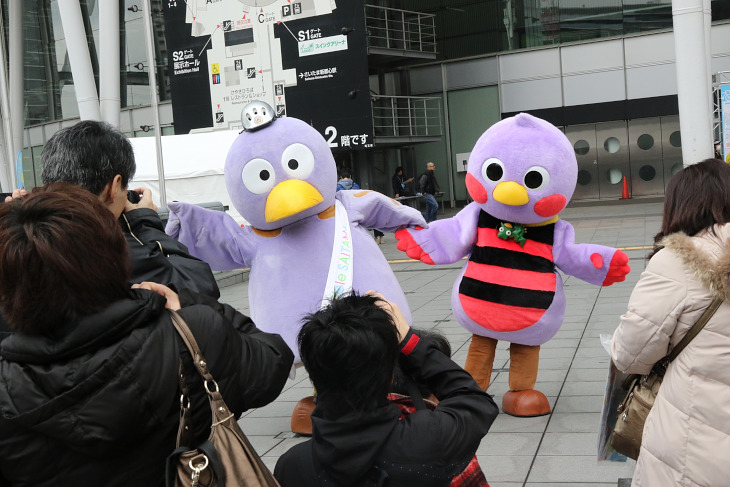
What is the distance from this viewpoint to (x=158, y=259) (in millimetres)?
2545

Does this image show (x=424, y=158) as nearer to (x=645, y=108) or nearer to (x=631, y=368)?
(x=645, y=108)

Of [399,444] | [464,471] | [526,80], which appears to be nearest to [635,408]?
[464,471]

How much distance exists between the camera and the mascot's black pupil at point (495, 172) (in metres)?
→ 4.87

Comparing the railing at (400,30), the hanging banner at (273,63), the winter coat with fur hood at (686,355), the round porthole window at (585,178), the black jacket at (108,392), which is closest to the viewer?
the black jacket at (108,392)

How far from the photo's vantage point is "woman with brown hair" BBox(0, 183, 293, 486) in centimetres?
176

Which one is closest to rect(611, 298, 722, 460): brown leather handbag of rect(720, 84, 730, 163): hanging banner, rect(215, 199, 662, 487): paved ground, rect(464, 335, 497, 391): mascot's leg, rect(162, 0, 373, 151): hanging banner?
rect(215, 199, 662, 487): paved ground

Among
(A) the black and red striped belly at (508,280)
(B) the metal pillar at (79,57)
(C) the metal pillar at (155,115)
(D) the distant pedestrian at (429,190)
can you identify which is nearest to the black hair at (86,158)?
(A) the black and red striped belly at (508,280)

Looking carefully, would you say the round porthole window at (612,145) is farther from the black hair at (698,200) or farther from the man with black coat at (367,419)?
the man with black coat at (367,419)

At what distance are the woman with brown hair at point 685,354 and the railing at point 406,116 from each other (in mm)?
17224

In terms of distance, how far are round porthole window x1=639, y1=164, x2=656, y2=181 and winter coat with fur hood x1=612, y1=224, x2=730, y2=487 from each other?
20237 millimetres

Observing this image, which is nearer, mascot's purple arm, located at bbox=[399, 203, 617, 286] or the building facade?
mascot's purple arm, located at bbox=[399, 203, 617, 286]

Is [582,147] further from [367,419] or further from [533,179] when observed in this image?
[367,419]

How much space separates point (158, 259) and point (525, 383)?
314 centimetres

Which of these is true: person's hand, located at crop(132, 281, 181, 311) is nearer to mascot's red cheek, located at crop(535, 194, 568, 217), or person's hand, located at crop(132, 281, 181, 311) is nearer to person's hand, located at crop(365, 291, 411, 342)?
person's hand, located at crop(365, 291, 411, 342)
